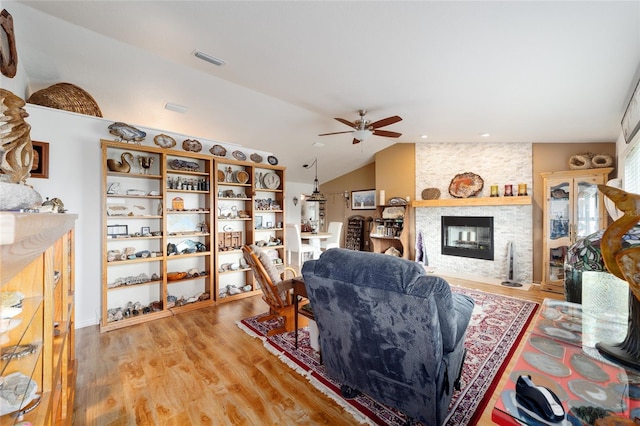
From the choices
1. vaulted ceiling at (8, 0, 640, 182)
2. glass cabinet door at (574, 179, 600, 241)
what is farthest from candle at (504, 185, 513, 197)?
vaulted ceiling at (8, 0, 640, 182)

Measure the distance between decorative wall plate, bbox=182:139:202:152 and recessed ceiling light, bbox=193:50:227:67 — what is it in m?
1.35

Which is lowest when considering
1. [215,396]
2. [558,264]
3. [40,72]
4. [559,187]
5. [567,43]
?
[215,396]

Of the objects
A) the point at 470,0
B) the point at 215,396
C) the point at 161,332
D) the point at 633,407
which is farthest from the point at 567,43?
the point at 161,332

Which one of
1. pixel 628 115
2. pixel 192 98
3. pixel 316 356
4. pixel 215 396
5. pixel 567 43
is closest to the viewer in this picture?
pixel 567 43

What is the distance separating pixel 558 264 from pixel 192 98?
6330mm

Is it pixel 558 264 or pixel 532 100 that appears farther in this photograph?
pixel 558 264

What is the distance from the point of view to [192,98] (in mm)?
3699

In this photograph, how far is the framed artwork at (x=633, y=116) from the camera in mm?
2275

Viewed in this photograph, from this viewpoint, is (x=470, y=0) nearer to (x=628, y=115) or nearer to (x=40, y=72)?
(x=628, y=115)

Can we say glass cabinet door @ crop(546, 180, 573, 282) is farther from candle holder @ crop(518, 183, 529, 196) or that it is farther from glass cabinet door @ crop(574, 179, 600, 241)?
candle holder @ crop(518, 183, 529, 196)

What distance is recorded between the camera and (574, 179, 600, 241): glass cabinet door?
4164 mm

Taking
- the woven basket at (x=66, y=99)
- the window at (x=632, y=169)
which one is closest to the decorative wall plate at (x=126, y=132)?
the woven basket at (x=66, y=99)

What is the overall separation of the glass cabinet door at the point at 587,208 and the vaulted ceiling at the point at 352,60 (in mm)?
749

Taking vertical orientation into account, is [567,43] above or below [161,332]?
above
